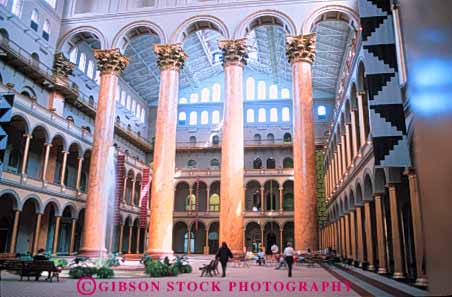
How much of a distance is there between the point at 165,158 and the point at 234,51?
6071mm

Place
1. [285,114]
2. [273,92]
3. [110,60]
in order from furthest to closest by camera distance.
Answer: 1. [273,92]
2. [285,114]
3. [110,60]

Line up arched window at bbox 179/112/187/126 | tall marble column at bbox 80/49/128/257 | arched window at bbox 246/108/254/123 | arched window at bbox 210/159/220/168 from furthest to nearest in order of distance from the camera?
arched window at bbox 179/112/187/126 < arched window at bbox 246/108/254/123 < arched window at bbox 210/159/220/168 < tall marble column at bbox 80/49/128/257

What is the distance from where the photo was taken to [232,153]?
17594 mm

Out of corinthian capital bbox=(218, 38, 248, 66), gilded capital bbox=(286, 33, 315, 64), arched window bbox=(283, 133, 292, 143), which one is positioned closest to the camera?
gilded capital bbox=(286, 33, 315, 64)

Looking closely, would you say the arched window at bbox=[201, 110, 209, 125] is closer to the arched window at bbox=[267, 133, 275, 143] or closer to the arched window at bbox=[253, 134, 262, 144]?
the arched window at bbox=[253, 134, 262, 144]

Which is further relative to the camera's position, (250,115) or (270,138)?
(250,115)

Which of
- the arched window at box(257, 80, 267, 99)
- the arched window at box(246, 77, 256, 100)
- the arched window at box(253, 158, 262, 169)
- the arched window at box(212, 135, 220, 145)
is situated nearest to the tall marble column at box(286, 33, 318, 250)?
the arched window at box(257, 80, 267, 99)

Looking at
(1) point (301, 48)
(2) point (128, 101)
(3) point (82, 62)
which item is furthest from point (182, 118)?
(1) point (301, 48)

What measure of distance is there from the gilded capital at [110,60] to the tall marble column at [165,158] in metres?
2.33

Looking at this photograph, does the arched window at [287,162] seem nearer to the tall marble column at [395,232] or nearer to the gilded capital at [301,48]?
the gilded capital at [301,48]

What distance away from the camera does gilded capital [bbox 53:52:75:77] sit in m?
22.6

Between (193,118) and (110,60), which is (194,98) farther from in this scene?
(110,60)

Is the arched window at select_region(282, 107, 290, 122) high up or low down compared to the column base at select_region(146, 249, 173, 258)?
up

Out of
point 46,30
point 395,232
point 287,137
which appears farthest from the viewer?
point 287,137
